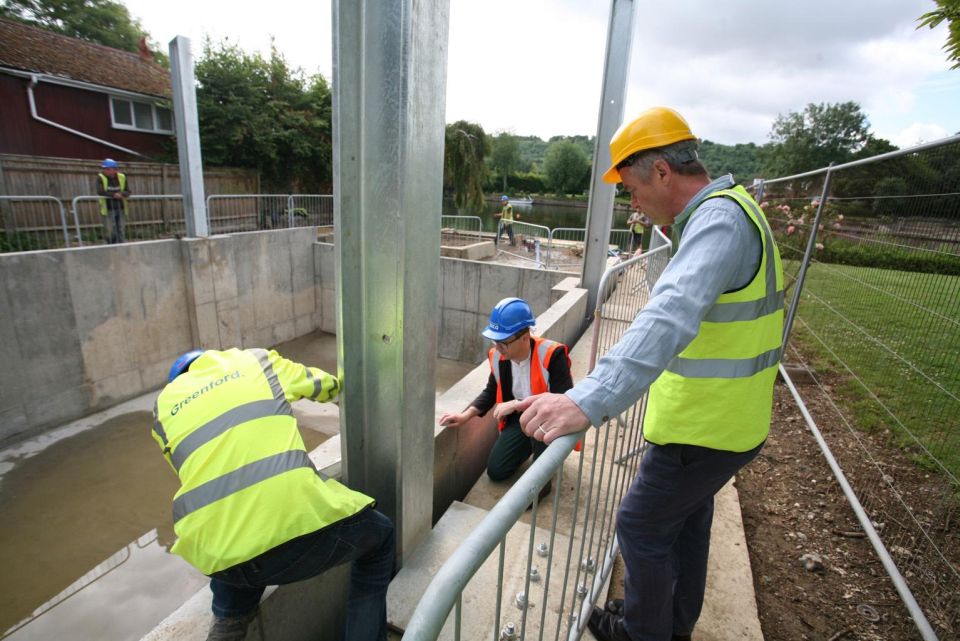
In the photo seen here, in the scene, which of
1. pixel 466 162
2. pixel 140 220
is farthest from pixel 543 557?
pixel 466 162

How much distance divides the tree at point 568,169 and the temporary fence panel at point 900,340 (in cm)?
6485

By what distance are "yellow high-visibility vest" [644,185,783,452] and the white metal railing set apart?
1.00 feet

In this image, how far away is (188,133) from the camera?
10047 millimetres

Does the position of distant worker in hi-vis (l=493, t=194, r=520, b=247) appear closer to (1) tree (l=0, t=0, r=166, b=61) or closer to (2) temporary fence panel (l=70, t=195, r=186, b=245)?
(2) temporary fence panel (l=70, t=195, r=186, b=245)

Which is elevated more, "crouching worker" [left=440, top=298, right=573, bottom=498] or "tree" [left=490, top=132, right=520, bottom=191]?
"tree" [left=490, top=132, right=520, bottom=191]

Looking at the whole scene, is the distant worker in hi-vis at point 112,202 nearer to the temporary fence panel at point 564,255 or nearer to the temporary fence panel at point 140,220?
the temporary fence panel at point 140,220

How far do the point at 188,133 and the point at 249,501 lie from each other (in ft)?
35.6

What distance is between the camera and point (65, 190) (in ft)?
42.7

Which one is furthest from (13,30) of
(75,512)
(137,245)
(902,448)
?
(902,448)

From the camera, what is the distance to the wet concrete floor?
16.6ft

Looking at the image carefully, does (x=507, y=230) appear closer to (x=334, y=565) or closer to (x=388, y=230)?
(x=388, y=230)

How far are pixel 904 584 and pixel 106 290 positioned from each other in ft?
36.9

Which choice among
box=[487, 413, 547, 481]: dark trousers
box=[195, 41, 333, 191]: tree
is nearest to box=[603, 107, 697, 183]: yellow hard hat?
box=[487, 413, 547, 481]: dark trousers

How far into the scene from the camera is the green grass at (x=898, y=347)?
2594 mm
